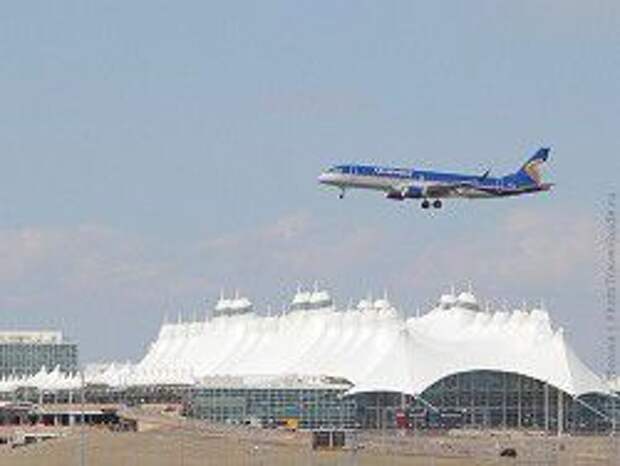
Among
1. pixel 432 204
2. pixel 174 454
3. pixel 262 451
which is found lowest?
pixel 174 454

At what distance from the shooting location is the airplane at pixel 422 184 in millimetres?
145125

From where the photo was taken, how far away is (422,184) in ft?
478

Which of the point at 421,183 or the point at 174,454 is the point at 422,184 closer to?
the point at 421,183

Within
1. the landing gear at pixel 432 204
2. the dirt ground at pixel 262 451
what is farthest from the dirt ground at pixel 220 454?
the landing gear at pixel 432 204

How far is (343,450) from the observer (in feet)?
552

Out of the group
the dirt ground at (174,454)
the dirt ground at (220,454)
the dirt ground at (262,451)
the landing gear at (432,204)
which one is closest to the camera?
the landing gear at (432,204)

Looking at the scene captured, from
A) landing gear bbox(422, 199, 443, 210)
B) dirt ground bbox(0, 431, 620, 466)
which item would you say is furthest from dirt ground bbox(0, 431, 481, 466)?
landing gear bbox(422, 199, 443, 210)

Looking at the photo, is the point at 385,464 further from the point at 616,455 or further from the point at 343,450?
the point at 616,455

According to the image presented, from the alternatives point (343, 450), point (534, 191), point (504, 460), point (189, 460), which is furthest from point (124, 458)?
point (534, 191)

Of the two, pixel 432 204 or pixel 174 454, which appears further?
pixel 174 454

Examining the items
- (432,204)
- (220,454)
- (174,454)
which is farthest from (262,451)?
(432,204)

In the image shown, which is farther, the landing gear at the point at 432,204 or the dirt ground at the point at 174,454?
the dirt ground at the point at 174,454

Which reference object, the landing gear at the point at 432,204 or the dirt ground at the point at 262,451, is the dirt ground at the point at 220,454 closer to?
the dirt ground at the point at 262,451

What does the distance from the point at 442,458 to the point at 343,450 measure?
7544mm
